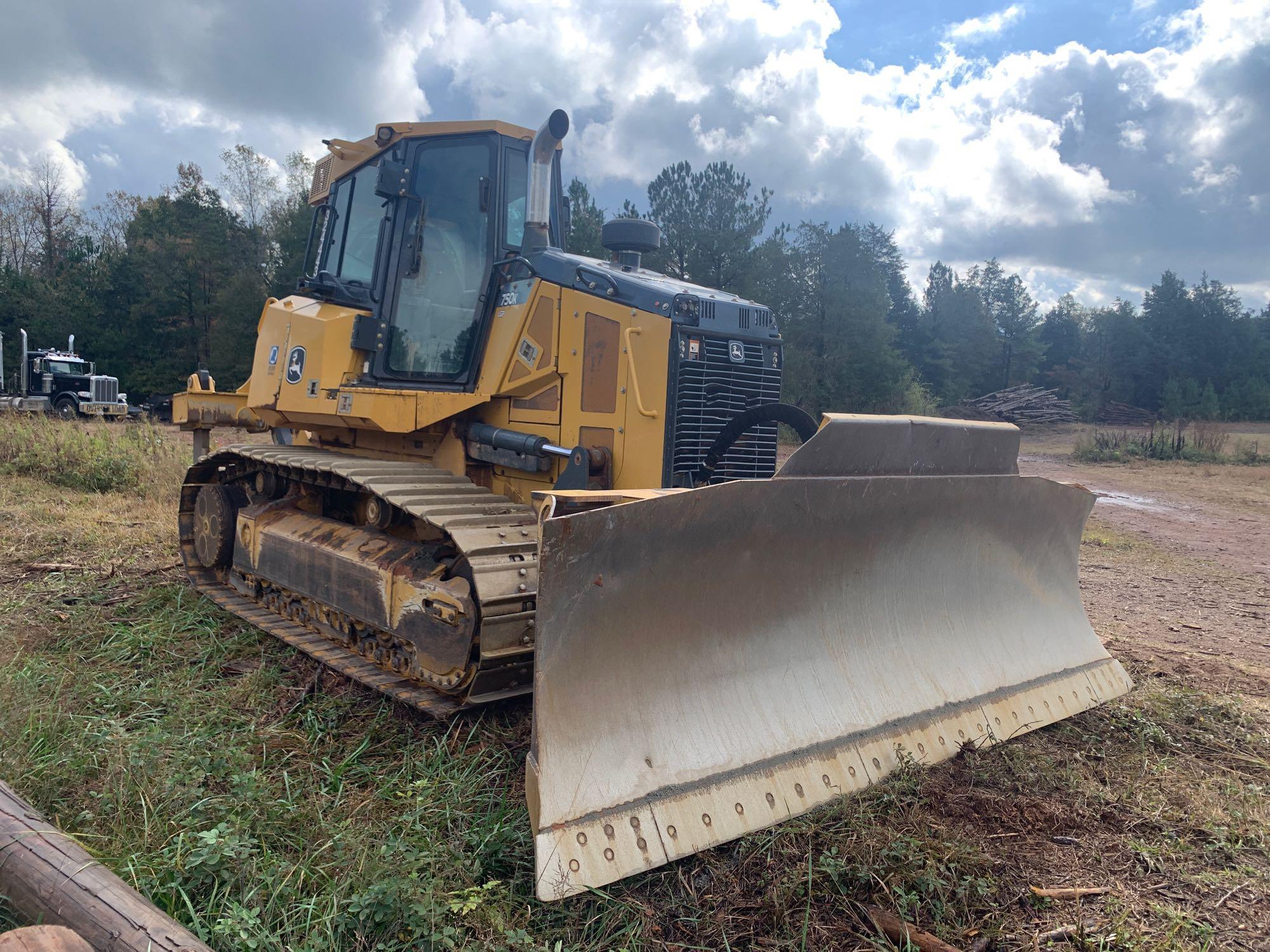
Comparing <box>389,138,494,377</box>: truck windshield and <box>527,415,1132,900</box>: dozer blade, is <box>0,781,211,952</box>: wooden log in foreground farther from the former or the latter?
<box>389,138,494,377</box>: truck windshield

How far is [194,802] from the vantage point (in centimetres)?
294

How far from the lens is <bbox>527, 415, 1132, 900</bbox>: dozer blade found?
2.71m

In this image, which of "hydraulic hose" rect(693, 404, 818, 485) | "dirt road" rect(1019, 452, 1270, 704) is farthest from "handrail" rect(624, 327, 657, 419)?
"dirt road" rect(1019, 452, 1270, 704)

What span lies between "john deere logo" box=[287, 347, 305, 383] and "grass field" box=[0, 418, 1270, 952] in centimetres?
176

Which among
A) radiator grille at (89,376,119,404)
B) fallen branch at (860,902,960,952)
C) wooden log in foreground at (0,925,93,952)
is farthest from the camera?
radiator grille at (89,376,119,404)

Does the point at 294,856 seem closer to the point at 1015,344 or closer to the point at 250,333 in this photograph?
the point at 250,333

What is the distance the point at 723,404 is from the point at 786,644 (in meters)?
1.38

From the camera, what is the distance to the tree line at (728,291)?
86.5 feet

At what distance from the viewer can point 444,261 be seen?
16.4 feet

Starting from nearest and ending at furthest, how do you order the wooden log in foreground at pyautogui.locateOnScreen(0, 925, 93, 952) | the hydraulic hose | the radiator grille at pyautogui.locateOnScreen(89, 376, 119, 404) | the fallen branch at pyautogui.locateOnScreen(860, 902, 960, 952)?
1. the wooden log in foreground at pyautogui.locateOnScreen(0, 925, 93, 952)
2. the fallen branch at pyautogui.locateOnScreen(860, 902, 960, 952)
3. the hydraulic hose
4. the radiator grille at pyautogui.locateOnScreen(89, 376, 119, 404)

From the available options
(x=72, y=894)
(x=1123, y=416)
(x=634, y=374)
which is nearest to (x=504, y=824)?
(x=72, y=894)

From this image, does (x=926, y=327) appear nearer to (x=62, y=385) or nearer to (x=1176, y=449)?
(x=1176, y=449)

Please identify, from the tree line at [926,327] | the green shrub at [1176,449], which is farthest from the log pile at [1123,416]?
the green shrub at [1176,449]

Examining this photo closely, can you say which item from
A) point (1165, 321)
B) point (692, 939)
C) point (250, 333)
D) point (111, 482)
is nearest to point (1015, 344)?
point (1165, 321)
